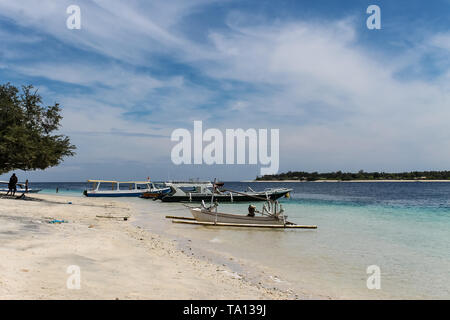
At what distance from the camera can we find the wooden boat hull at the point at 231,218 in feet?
68.8

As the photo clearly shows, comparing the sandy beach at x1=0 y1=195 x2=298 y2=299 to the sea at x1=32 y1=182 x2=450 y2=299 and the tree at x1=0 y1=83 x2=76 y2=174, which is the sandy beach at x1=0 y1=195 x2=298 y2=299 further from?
the tree at x1=0 y1=83 x2=76 y2=174

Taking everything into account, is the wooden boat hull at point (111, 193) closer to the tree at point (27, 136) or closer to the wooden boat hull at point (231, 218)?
the tree at point (27, 136)

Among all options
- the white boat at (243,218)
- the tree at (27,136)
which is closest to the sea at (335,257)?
the white boat at (243,218)

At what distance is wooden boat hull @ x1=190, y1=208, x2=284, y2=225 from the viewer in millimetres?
20969

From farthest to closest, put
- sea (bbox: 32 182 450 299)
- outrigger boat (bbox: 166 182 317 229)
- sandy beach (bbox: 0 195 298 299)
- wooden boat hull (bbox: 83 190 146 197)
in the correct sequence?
1. wooden boat hull (bbox: 83 190 146 197)
2. outrigger boat (bbox: 166 182 317 229)
3. sea (bbox: 32 182 450 299)
4. sandy beach (bbox: 0 195 298 299)

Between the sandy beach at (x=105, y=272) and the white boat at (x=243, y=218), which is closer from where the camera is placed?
the sandy beach at (x=105, y=272)

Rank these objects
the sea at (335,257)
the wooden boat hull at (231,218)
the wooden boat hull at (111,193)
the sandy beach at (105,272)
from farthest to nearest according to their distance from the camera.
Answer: the wooden boat hull at (111,193) → the wooden boat hull at (231,218) → the sea at (335,257) → the sandy beach at (105,272)

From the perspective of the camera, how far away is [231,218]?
21453 mm

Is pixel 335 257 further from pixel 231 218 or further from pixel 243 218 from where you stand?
pixel 231 218

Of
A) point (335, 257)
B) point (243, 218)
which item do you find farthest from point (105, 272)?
point (243, 218)

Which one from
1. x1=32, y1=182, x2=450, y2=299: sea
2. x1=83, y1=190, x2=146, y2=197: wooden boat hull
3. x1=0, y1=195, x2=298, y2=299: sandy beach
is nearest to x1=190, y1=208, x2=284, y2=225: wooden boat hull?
x1=32, y1=182, x2=450, y2=299: sea

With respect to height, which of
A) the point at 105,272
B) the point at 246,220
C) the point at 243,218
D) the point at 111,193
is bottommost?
the point at 111,193
